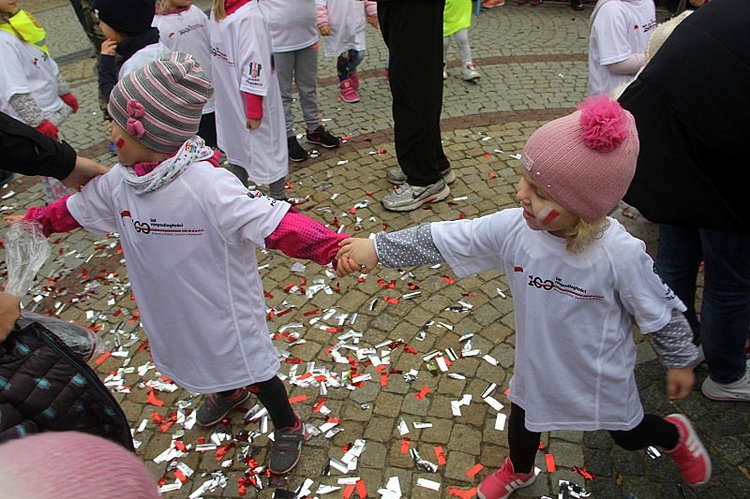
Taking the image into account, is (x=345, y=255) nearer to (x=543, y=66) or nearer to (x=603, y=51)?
(x=603, y=51)

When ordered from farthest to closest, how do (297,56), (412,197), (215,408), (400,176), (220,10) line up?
(297,56), (400,176), (412,197), (220,10), (215,408)

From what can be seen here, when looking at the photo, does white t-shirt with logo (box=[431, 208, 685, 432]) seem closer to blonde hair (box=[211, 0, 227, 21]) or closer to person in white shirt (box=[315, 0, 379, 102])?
blonde hair (box=[211, 0, 227, 21])

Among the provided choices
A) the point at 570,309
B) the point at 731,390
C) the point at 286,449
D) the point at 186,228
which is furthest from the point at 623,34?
the point at 286,449

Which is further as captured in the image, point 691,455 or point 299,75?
point 299,75

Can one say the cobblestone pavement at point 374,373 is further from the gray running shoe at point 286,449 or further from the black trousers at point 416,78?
the black trousers at point 416,78

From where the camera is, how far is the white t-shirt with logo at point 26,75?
4395 mm

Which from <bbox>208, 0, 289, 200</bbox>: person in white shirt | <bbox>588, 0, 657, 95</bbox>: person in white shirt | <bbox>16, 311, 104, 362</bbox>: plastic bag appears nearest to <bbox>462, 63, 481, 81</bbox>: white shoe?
<bbox>588, 0, 657, 95</bbox>: person in white shirt

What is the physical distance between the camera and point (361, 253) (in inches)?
93.5

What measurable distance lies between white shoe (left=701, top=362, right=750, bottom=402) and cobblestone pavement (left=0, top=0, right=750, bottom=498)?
A: 0.05 meters

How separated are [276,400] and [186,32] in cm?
343

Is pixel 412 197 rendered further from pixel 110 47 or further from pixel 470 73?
pixel 470 73

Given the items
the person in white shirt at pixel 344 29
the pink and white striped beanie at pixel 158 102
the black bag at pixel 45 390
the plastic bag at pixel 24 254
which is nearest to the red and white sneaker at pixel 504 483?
the black bag at pixel 45 390

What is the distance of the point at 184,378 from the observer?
9.00 feet

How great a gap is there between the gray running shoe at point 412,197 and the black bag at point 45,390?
3437 mm
